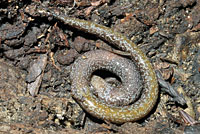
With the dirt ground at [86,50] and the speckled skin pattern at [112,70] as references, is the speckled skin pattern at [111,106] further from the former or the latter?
the dirt ground at [86,50]

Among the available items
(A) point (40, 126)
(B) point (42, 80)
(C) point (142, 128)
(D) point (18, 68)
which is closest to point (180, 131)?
(C) point (142, 128)

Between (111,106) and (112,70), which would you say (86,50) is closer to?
(112,70)

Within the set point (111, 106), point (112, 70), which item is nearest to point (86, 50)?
point (112, 70)

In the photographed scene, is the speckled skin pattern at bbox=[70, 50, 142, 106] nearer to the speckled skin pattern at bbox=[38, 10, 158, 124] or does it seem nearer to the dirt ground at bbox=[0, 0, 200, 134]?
the speckled skin pattern at bbox=[38, 10, 158, 124]

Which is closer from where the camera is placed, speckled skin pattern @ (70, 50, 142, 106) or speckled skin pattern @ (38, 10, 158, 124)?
speckled skin pattern @ (38, 10, 158, 124)

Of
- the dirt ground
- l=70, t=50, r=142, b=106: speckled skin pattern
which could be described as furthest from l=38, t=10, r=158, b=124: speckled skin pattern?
the dirt ground

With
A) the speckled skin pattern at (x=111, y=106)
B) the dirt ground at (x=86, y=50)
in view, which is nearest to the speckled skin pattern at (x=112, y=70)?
the speckled skin pattern at (x=111, y=106)
